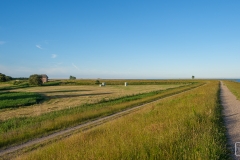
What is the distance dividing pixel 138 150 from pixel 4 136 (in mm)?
8795

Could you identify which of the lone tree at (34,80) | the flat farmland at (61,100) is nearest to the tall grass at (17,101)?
the flat farmland at (61,100)

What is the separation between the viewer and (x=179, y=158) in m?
4.51

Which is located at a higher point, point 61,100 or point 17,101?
point 17,101

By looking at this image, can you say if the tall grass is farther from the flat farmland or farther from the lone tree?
the lone tree

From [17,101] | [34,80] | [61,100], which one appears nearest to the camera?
[17,101]

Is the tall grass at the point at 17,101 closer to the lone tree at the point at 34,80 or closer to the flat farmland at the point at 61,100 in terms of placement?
the flat farmland at the point at 61,100

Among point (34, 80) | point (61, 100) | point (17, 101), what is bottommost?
point (61, 100)

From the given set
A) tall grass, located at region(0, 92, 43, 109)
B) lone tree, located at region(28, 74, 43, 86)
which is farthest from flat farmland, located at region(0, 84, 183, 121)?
lone tree, located at region(28, 74, 43, 86)

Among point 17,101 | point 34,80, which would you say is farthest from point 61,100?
point 34,80

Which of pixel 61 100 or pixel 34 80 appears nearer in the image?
pixel 61 100

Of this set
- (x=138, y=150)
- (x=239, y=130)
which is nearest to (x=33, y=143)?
(x=138, y=150)

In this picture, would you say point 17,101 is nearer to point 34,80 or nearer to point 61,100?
point 61,100

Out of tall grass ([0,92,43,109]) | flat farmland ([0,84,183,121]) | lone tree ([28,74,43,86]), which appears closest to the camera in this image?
flat farmland ([0,84,183,121])

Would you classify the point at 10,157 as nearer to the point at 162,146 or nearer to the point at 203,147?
the point at 162,146
